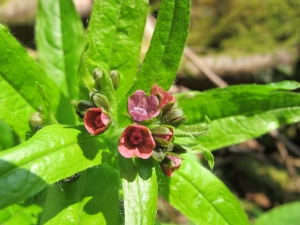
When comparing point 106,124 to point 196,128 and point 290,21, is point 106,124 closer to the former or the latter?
point 196,128

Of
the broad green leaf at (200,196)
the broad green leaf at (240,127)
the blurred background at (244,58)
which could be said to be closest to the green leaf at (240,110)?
the broad green leaf at (240,127)

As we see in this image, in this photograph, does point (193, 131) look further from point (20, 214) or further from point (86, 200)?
point (20, 214)

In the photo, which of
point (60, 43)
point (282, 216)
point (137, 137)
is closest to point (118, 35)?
point (60, 43)

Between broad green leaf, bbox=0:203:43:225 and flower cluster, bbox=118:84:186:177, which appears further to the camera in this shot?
broad green leaf, bbox=0:203:43:225

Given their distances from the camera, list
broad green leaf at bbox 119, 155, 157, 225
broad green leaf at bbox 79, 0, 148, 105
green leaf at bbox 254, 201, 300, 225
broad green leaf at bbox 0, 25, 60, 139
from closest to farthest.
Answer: broad green leaf at bbox 119, 155, 157, 225 < broad green leaf at bbox 0, 25, 60, 139 < broad green leaf at bbox 79, 0, 148, 105 < green leaf at bbox 254, 201, 300, 225

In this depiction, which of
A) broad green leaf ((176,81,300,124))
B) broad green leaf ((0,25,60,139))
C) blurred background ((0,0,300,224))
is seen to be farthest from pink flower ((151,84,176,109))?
blurred background ((0,0,300,224))

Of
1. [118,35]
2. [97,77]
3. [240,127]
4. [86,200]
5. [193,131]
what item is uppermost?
[118,35]

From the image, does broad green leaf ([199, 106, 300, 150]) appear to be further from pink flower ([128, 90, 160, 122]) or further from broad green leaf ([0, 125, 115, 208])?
broad green leaf ([0, 125, 115, 208])
